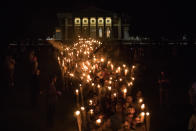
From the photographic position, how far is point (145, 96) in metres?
10.1

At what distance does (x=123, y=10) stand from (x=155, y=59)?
Result: 803cm

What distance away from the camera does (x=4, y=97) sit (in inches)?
368

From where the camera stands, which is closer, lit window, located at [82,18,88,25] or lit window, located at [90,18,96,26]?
lit window, located at [82,18,88,25]

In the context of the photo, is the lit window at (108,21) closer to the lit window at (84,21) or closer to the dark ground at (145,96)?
the lit window at (84,21)

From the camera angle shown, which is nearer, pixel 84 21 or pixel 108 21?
pixel 84 21

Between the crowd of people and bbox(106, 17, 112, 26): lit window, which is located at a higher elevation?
bbox(106, 17, 112, 26): lit window

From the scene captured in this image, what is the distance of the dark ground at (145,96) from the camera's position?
711cm

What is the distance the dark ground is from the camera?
711cm

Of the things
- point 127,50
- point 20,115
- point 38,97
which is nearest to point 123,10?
point 127,50

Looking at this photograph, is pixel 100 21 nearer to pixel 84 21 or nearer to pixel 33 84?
pixel 84 21

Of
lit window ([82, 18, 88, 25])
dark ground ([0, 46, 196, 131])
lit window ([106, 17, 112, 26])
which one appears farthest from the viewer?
lit window ([106, 17, 112, 26])

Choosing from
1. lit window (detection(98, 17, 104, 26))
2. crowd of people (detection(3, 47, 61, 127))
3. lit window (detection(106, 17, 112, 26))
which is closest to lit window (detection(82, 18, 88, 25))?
lit window (detection(98, 17, 104, 26))

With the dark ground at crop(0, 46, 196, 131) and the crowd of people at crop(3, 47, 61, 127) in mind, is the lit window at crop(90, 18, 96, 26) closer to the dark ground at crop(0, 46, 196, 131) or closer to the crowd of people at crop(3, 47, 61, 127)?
the dark ground at crop(0, 46, 196, 131)

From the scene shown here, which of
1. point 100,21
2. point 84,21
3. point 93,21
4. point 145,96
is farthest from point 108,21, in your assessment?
point 145,96
